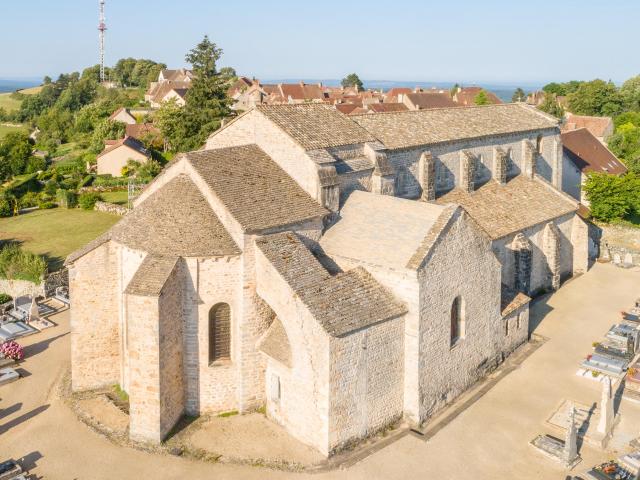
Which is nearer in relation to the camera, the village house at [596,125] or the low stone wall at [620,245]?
the low stone wall at [620,245]

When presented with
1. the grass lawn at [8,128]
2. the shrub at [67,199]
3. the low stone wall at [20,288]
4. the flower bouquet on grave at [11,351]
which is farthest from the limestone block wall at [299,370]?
the grass lawn at [8,128]

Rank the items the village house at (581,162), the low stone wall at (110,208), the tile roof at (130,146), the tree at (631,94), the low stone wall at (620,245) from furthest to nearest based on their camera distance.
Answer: the tree at (631,94) < the tile roof at (130,146) < the low stone wall at (110,208) < the village house at (581,162) < the low stone wall at (620,245)

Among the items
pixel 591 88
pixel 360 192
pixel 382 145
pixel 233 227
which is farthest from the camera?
pixel 591 88

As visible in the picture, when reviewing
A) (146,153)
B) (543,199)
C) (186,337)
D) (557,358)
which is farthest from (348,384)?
(146,153)

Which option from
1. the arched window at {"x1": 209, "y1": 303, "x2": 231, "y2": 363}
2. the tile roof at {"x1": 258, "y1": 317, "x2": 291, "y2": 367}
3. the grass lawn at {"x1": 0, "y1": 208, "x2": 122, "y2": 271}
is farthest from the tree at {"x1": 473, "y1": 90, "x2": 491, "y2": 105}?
the arched window at {"x1": 209, "y1": 303, "x2": 231, "y2": 363}

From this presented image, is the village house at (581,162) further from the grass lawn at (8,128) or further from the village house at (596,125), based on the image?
the grass lawn at (8,128)

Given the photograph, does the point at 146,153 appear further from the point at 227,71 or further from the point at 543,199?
the point at 543,199
